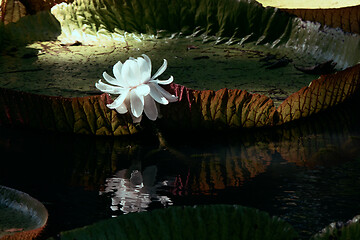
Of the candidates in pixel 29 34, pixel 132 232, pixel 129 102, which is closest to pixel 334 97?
pixel 129 102

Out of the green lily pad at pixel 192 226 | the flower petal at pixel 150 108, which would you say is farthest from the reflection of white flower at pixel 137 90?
the green lily pad at pixel 192 226

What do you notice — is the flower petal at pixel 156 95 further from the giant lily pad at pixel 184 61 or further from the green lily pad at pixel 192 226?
the green lily pad at pixel 192 226

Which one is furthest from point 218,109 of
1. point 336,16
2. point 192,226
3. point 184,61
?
point 336,16

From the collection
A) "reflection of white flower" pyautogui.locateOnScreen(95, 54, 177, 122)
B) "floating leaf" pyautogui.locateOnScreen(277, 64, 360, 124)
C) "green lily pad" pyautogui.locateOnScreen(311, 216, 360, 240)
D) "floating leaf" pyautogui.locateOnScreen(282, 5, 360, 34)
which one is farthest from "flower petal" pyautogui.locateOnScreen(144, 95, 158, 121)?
"floating leaf" pyautogui.locateOnScreen(282, 5, 360, 34)

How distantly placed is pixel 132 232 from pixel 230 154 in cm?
88

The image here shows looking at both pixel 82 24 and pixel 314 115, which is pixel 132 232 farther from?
pixel 82 24

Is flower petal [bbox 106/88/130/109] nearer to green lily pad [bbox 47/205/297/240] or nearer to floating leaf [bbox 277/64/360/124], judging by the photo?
floating leaf [bbox 277/64/360/124]

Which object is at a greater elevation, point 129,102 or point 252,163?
point 129,102

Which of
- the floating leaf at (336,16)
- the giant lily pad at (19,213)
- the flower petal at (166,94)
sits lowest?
the giant lily pad at (19,213)

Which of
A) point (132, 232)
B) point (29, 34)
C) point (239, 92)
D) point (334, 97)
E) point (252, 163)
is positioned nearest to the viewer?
point (132, 232)

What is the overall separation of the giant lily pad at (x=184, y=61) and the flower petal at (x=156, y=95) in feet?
0.25

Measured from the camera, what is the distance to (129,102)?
181cm

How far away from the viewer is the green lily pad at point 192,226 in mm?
963

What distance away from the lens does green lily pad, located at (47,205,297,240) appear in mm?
963
